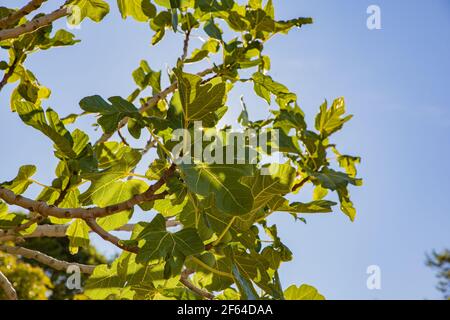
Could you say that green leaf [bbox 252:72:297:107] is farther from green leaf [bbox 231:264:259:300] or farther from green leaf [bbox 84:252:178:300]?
green leaf [bbox 231:264:259:300]

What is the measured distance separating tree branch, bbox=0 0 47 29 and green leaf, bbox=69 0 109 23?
32 cm

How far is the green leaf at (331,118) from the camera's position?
237 centimetres

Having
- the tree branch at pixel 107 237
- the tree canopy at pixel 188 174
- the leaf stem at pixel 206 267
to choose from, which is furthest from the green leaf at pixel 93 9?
the leaf stem at pixel 206 267

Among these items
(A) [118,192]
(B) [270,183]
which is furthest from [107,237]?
(B) [270,183]

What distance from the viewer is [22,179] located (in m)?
2.33

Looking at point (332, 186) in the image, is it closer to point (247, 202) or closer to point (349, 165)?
point (247, 202)

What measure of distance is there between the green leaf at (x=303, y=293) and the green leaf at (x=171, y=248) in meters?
Result: 0.32

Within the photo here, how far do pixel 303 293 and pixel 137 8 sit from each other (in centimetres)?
155

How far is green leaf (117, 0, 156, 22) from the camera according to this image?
2725 millimetres

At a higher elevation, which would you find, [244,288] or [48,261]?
[48,261]

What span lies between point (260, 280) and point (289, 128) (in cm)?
77

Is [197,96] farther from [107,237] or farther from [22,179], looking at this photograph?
[22,179]

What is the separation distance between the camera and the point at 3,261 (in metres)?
8.83
